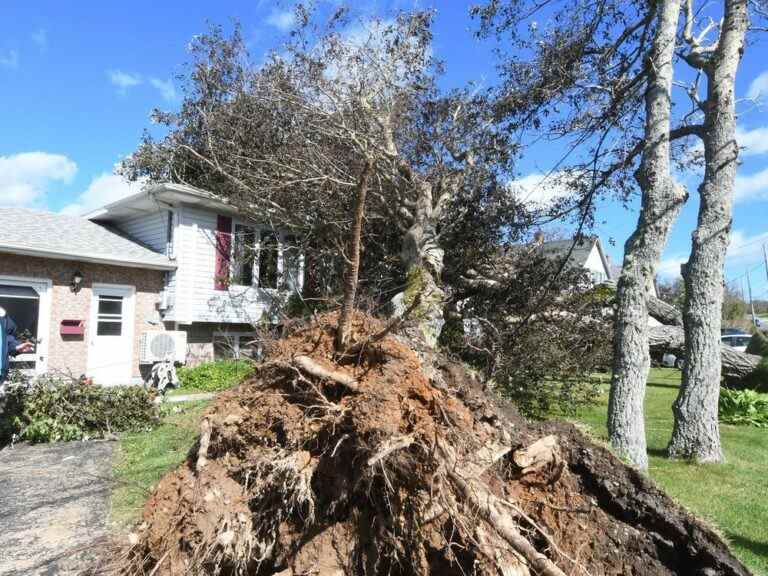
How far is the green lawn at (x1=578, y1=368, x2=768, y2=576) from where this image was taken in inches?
169

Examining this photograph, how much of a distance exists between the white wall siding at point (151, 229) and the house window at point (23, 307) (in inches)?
123

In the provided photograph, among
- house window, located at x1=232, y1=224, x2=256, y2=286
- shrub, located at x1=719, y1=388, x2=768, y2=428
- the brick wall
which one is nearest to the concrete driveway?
the brick wall

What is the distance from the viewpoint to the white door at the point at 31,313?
10477mm

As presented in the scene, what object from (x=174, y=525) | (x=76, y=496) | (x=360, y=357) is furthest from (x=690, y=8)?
(x=76, y=496)

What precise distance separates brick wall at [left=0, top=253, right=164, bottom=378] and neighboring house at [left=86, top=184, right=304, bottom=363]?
2.83 feet

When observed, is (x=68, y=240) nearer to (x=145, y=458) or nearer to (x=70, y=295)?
(x=70, y=295)

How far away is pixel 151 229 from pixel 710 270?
12.4 metres

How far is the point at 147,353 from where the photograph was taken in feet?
38.5

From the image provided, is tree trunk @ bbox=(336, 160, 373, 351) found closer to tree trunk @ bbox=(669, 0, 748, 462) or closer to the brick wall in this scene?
tree trunk @ bbox=(669, 0, 748, 462)

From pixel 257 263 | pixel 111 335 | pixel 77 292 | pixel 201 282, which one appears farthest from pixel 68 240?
pixel 257 263

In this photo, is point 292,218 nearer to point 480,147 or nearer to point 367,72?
point 367,72

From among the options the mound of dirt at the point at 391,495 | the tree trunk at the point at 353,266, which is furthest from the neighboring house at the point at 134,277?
the mound of dirt at the point at 391,495

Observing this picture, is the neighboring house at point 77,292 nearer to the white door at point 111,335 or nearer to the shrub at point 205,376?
the white door at point 111,335

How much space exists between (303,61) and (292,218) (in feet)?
11.7
